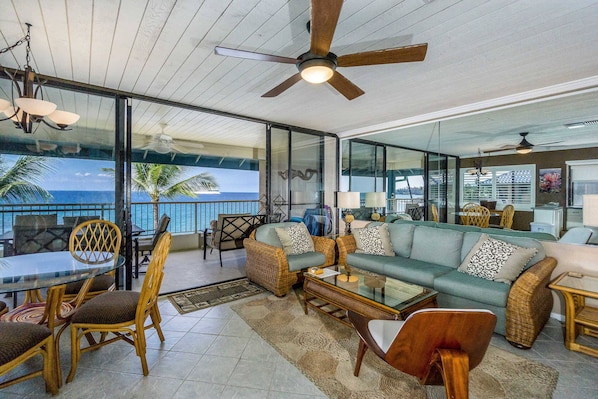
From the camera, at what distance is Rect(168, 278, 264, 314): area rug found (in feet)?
10.4

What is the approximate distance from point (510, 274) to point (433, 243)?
0.89m

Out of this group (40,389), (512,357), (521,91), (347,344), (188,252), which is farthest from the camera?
(188,252)

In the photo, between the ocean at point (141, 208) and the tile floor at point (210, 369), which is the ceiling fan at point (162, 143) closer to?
the ocean at point (141, 208)

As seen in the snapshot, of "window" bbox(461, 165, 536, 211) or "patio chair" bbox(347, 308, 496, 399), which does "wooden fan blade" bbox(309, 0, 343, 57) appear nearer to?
"patio chair" bbox(347, 308, 496, 399)

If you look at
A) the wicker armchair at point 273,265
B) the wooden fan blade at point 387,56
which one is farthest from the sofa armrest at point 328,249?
the wooden fan blade at point 387,56

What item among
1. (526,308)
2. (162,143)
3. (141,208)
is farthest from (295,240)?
(141,208)

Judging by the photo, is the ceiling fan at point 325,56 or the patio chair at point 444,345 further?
the ceiling fan at point 325,56

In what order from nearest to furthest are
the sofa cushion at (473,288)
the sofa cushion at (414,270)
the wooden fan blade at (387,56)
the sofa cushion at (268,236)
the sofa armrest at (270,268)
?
the wooden fan blade at (387,56), the sofa cushion at (473,288), the sofa cushion at (414,270), the sofa armrest at (270,268), the sofa cushion at (268,236)

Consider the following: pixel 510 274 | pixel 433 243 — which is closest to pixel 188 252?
pixel 433 243

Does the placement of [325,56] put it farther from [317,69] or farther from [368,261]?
[368,261]

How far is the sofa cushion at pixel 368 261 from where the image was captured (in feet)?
11.2

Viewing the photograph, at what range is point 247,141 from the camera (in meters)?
6.28

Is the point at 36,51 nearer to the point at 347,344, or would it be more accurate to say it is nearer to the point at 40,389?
the point at 40,389

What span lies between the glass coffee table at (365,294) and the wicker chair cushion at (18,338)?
2081 mm
